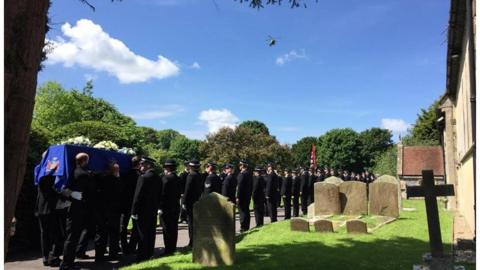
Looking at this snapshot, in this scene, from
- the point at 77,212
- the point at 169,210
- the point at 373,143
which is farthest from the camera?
the point at 373,143

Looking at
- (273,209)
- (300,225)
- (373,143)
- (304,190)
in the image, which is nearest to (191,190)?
(300,225)

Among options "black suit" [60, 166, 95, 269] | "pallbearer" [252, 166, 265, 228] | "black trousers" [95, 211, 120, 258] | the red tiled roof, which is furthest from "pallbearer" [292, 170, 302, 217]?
the red tiled roof

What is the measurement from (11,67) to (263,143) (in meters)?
51.8

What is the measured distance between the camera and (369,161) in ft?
261

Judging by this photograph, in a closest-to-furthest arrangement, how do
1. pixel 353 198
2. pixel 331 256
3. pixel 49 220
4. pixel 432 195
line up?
pixel 432 195 < pixel 49 220 < pixel 331 256 < pixel 353 198

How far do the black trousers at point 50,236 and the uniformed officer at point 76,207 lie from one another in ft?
1.97

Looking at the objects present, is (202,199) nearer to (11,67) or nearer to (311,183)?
(11,67)

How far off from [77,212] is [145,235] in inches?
60.4

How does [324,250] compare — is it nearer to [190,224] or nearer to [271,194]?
[190,224]

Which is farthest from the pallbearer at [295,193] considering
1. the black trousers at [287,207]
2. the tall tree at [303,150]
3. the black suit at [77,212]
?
the tall tree at [303,150]

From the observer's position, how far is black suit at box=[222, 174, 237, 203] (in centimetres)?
1366

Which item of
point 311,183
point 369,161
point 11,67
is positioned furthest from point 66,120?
point 11,67

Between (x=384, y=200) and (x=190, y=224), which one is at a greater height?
(x=384, y=200)

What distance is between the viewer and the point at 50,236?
28.5 ft
